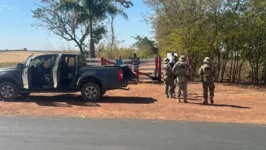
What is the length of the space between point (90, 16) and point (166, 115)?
17.3 metres

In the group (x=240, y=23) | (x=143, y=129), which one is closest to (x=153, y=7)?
(x=240, y=23)

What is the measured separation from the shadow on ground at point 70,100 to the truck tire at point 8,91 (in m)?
0.34

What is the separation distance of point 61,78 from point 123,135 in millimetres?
5899

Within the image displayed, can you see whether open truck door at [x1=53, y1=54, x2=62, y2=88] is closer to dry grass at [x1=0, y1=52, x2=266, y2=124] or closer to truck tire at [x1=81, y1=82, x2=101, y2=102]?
dry grass at [x1=0, y1=52, x2=266, y2=124]

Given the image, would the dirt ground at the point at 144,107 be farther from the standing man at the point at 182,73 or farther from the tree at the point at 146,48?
the tree at the point at 146,48

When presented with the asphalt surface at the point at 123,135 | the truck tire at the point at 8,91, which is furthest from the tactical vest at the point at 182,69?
the truck tire at the point at 8,91

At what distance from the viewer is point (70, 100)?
1353 cm

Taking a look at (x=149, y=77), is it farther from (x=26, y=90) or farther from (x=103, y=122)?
(x=103, y=122)

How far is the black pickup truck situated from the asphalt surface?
332 centimetres

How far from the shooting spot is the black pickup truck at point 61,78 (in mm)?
12953

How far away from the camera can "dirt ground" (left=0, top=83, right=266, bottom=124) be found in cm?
1062

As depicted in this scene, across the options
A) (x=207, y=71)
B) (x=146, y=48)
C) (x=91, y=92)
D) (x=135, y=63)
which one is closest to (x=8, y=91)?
(x=91, y=92)

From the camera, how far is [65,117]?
33.1 feet

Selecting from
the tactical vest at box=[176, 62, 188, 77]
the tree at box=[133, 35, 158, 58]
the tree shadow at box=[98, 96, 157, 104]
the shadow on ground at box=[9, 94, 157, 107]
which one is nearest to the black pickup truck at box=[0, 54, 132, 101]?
the shadow on ground at box=[9, 94, 157, 107]
